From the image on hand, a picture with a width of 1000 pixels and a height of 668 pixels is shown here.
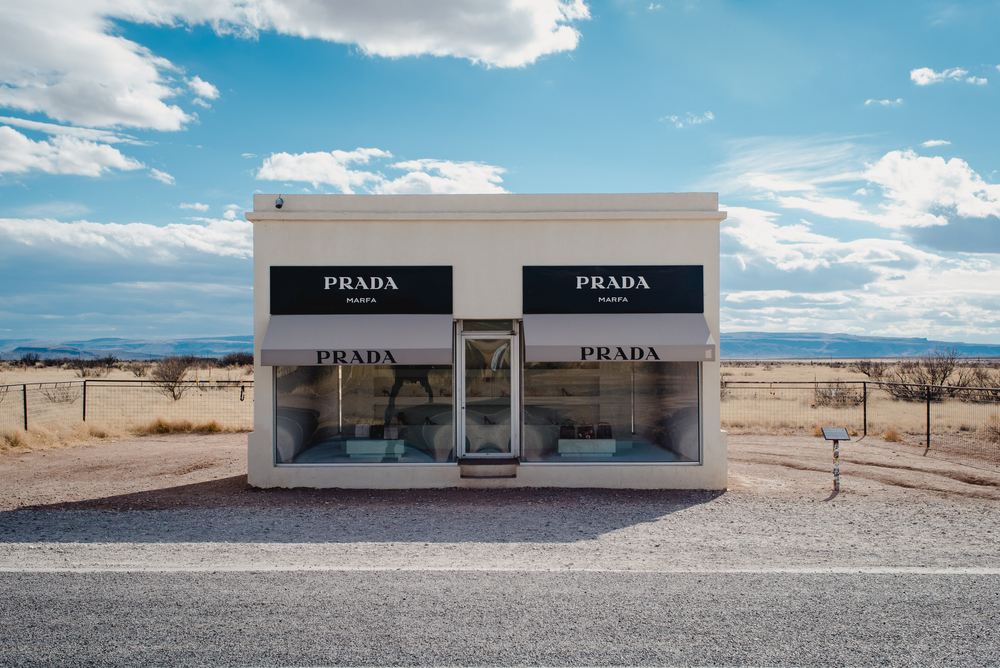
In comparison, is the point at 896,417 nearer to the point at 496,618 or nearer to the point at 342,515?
the point at 342,515

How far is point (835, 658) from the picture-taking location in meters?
4.05

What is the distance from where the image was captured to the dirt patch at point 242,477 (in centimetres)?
918

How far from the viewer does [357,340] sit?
31.6 feet

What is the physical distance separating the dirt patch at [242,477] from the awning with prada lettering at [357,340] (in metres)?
2.05

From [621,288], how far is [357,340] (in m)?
4.23

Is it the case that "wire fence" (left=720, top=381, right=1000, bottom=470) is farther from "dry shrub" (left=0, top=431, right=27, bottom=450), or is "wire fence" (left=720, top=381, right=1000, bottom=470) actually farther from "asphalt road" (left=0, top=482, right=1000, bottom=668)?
"dry shrub" (left=0, top=431, right=27, bottom=450)

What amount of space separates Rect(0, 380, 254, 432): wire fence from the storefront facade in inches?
342

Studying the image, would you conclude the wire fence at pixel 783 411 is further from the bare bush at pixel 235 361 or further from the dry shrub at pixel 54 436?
the bare bush at pixel 235 361

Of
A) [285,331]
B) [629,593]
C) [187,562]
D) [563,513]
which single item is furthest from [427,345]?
[629,593]

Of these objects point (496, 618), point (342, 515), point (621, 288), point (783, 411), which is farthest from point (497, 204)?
point (783, 411)

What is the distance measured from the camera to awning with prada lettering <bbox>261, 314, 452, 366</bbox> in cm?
948

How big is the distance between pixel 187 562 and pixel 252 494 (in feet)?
11.6

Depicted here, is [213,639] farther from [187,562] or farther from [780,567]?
[780,567]

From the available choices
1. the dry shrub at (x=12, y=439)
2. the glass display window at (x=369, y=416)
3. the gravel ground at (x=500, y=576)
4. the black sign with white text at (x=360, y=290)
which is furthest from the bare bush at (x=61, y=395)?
the black sign with white text at (x=360, y=290)
